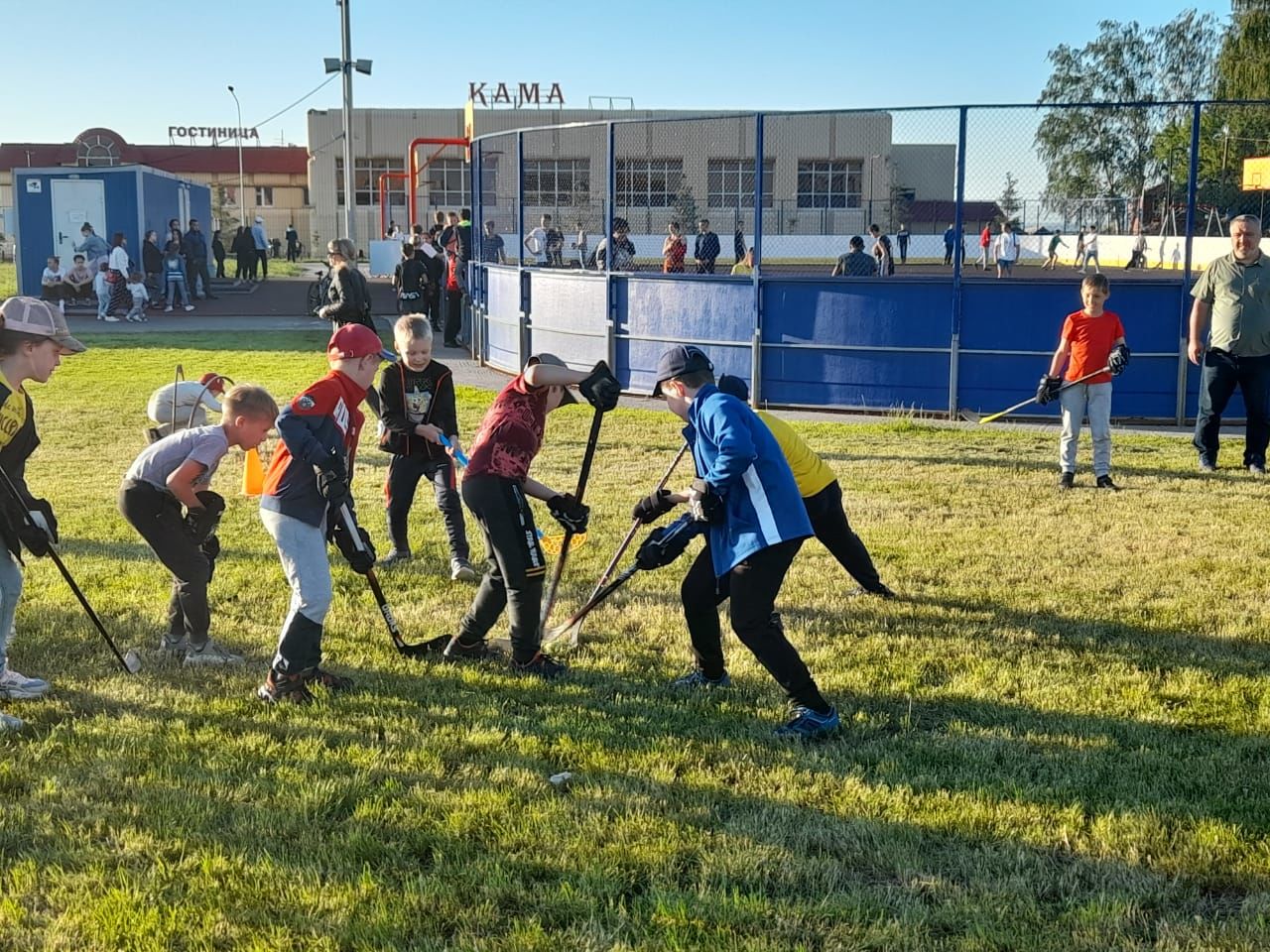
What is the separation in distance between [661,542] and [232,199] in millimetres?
72296

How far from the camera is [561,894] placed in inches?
157

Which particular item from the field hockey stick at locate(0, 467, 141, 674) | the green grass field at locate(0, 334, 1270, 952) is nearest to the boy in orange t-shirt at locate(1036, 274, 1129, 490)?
the green grass field at locate(0, 334, 1270, 952)

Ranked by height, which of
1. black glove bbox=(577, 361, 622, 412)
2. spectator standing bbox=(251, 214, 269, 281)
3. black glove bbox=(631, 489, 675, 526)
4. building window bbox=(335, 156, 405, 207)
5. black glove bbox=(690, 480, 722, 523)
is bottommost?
black glove bbox=(631, 489, 675, 526)

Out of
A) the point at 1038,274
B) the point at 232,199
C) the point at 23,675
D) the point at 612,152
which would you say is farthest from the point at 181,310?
the point at 232,199

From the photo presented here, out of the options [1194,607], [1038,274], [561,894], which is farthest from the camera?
[1038,274]

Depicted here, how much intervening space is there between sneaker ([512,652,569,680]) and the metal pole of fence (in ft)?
29.9

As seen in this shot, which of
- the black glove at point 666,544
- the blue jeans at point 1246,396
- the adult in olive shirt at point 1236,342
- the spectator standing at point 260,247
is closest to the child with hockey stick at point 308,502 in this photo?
the black glove at point 666,544

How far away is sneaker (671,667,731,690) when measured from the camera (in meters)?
6.04

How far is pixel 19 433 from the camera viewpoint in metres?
5.82

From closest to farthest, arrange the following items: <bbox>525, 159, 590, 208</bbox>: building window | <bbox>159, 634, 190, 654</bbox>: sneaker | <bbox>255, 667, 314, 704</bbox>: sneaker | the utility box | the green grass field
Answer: the green grass field → <bbox>255, 667, 314, 704</bbox>: sneaker → <bbox>159, 634, 190, 654</bbox>: sneaker → <bbox>525, 159, 590, 208</bbox>: building window → the utility box

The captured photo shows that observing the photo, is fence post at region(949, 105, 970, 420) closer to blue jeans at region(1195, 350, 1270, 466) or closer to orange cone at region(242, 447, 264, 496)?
blue jeans at region(1195, 350, 1270, 466)

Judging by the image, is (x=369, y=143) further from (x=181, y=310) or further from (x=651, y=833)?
(x=651, y=833)

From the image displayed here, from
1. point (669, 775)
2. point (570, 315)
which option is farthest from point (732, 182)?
point (669, 775)

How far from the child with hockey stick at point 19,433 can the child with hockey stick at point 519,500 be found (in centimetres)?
186
